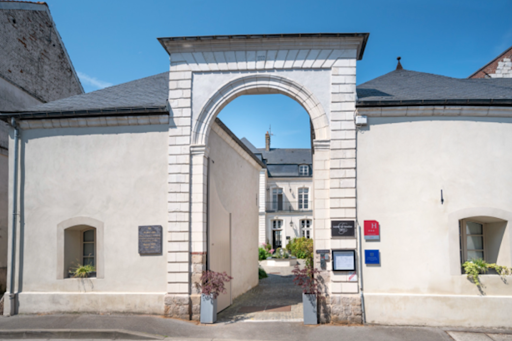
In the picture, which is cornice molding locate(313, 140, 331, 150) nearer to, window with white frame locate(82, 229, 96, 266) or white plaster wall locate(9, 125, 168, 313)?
white plaster wall locate(9, 125, 168, 313)

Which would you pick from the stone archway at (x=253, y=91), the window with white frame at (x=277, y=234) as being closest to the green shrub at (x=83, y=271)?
the stone archway at (x=253, y=91)

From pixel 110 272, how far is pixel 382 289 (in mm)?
5422

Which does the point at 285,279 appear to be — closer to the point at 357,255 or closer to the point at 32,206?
the point at 357,255

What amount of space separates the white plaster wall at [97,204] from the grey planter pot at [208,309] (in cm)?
86

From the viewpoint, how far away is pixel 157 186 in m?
7.81

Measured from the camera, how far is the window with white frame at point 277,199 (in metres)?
31.9

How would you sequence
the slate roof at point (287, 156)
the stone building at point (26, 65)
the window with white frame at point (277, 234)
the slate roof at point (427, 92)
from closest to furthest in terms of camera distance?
the slate roof at point (427, 92) < the stone building at point (26, 65) < the window with white frame at point (277, 234) < the slate roof at point (287, 156)

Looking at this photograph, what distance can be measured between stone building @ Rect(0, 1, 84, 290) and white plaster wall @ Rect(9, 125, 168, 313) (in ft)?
Answer: 12.4

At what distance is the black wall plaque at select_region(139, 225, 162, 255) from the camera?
25.2 feet

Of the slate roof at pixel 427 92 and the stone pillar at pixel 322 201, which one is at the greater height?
the slate roof at pixel 427 92

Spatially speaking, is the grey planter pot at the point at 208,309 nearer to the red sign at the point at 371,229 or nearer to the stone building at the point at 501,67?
the red sign at the point at 371,229

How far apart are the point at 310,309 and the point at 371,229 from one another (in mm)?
1924

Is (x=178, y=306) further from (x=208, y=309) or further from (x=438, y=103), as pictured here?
(x=438, y=103)

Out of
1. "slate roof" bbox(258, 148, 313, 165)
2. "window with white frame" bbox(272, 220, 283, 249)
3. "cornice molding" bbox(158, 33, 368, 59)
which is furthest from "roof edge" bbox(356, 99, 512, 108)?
"slate roof" bbox(258, 148, 313, 165)
